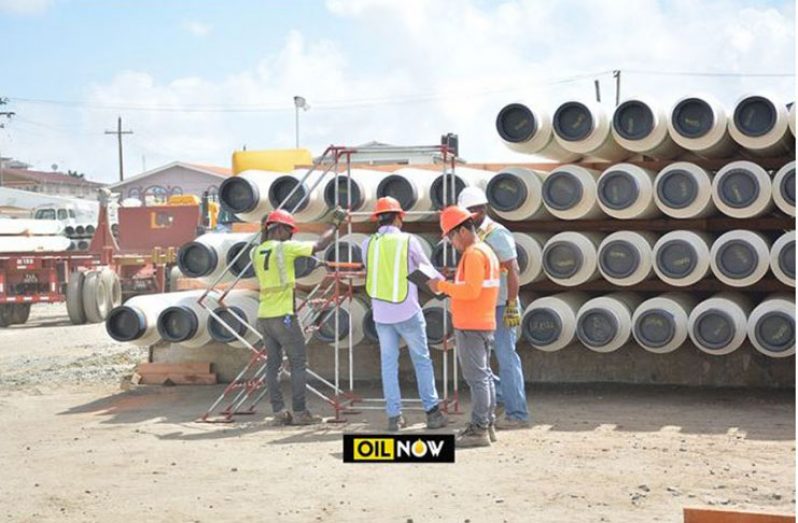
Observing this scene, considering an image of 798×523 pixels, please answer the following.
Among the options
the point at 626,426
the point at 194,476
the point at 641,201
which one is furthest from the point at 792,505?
the point at 641,201

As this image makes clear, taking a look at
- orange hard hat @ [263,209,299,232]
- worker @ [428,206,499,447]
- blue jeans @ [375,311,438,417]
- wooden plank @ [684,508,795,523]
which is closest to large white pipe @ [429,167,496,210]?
orange hard hat @ [263,209,299,232]

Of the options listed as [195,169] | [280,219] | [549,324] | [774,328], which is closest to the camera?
[280,219]

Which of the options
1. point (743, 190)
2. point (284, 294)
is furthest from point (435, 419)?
point (743, 190)

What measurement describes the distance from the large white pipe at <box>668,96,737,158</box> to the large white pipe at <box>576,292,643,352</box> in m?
1.69

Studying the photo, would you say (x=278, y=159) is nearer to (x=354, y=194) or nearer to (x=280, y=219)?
(x=354, y=194)

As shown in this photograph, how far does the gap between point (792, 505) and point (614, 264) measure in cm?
471

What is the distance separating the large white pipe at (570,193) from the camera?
39.9ft

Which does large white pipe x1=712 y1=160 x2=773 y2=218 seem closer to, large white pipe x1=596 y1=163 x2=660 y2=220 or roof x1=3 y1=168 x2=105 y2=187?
large white pipe x1=596 y1=163 x2=660 y2=220

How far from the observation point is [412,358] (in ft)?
34.3

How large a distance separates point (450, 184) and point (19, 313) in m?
17.1

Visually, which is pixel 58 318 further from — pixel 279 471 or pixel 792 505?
pixel 792 505

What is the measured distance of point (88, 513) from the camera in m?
7.94

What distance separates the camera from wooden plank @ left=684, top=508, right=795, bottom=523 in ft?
19.6

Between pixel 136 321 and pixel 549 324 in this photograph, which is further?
pixel 136 321
